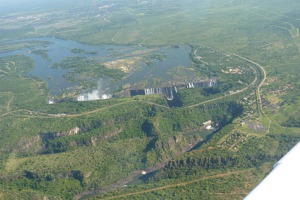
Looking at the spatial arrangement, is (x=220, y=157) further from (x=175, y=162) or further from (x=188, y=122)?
(x=188, y=122)

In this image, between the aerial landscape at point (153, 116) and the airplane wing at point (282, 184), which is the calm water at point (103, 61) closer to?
the aerial landscape at point (153, 116)

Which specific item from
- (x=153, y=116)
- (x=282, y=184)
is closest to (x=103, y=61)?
(x=153, y=116)

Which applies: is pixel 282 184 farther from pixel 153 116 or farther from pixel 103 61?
pixel 103 61

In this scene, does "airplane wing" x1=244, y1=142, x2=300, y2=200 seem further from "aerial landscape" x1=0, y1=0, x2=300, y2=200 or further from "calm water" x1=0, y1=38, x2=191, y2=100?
"calm water" x1=0, y1=38, x2=191, y2=100

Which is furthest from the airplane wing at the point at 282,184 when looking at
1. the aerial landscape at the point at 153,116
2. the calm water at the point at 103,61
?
the calm water at the point at 103,61

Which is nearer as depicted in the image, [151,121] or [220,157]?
[220,157]

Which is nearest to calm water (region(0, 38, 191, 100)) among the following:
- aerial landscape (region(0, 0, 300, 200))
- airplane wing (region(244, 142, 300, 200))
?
aerial landscape (region(0, 0, 300, 200))

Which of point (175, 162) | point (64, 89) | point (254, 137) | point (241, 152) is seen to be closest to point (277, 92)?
point (254, 137)
